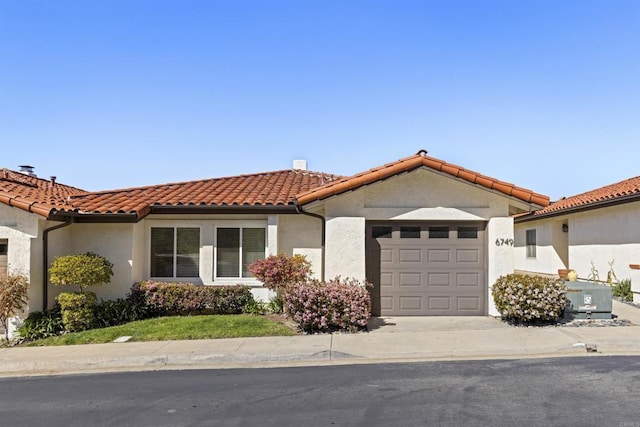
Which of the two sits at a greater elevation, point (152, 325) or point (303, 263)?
point (303, 263)

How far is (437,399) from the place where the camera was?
5.71m

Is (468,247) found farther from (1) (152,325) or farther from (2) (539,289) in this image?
(1) (152,325)

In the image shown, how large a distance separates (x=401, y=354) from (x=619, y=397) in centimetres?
318

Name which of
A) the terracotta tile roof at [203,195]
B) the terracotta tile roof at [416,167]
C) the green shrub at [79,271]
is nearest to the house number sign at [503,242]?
the terracotta tile roof at [416,167]

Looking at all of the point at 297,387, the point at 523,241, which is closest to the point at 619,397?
the point at 297,387

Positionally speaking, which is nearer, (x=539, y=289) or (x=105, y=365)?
(x=105, y=365)

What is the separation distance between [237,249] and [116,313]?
3.26m

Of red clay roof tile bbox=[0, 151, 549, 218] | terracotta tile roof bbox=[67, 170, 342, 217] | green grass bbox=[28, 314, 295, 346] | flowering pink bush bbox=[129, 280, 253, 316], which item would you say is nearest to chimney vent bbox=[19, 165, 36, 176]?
red clay roof tile bbox=[0, 151, 549, 218]

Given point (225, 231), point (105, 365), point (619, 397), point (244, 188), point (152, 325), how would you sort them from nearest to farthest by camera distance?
Result: point (619, 397) < point (105, 365) < point (152, 325) < point (225, 231) < point (244, 188)

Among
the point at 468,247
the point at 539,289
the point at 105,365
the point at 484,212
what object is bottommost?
the point at 105,365

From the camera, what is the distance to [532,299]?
972 centimetres

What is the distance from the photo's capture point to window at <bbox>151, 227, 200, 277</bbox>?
489 inches

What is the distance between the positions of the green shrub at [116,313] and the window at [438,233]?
7.27 meters

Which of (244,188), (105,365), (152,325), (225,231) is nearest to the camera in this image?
(105,365)
